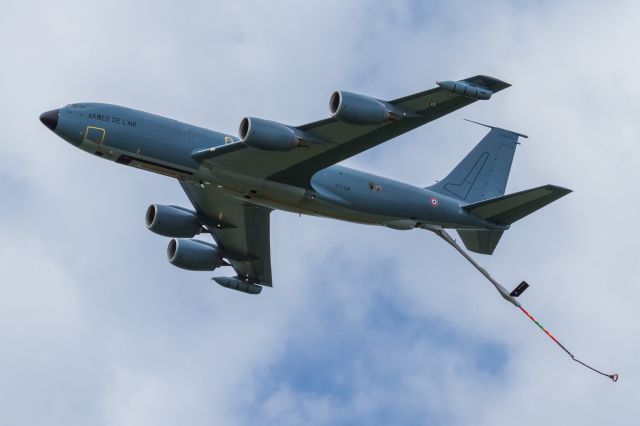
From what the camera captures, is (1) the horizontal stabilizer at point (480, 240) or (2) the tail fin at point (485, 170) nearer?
(1) the horizontal stabilizer at point (480, 240)

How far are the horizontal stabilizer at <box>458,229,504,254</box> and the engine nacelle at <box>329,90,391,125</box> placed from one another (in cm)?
1116

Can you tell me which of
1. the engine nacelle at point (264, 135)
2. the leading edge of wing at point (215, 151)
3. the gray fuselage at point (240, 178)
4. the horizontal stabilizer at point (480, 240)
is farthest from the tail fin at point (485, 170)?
the leading edge of wing at point (215, 151)

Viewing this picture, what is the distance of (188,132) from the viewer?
54031 mm

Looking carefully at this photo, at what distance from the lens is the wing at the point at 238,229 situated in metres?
62.0

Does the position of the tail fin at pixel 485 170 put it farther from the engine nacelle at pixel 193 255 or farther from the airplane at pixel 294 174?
the engine nacelle at pixel 193 255

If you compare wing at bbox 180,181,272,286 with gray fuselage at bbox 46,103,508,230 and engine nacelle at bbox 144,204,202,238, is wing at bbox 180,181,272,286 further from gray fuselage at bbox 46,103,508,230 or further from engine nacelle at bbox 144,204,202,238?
gray fuselage at bbox 46,103,508,230

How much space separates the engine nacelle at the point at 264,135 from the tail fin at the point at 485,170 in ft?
38.1

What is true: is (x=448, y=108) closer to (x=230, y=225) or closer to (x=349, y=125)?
(x=349, y=125)

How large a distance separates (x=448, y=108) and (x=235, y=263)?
17400 mm

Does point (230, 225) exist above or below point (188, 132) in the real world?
below

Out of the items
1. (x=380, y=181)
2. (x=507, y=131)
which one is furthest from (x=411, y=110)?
(x=507, y=131)

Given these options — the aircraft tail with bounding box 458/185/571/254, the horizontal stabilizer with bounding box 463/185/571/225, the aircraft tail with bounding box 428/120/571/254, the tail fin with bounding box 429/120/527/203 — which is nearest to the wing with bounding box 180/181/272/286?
the aircraft tail with bounding box 428/120/571/254

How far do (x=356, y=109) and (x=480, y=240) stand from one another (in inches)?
495

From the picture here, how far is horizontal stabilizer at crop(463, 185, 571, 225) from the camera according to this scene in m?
55.7
